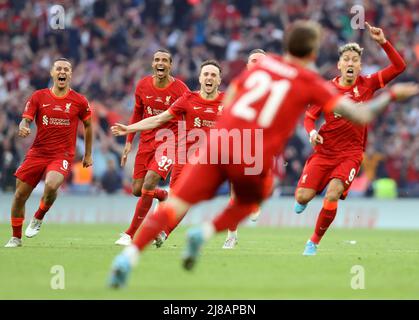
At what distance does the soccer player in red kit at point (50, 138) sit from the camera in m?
14.4

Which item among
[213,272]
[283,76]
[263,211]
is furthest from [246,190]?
[263,211]

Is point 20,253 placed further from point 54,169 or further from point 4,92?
point 4,92

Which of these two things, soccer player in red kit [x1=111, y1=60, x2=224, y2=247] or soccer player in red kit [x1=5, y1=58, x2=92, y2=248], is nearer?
soccer player in red kit [x1=111, y1=60, x2=224, y2=247]

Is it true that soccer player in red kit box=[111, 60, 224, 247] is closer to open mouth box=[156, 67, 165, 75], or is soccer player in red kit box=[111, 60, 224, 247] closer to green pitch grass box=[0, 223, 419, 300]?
open mouth box=[156, 67, 165, 75]

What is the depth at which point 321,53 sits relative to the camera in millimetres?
26375

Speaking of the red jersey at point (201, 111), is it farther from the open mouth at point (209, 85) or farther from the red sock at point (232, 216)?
the red sock at point (232, 216)

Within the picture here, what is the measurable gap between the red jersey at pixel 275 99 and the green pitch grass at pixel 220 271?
1553 millimetres

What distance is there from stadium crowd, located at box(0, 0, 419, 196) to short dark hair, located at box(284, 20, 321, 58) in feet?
48.3

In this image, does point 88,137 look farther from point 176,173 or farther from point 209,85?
point 209,85

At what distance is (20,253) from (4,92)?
1275cm

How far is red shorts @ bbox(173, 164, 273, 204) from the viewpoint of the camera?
8.71 metres

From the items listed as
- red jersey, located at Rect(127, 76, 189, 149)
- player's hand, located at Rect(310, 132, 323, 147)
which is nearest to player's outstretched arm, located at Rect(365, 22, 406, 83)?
player's hand, located at Rect(310, 132, 323, 147)

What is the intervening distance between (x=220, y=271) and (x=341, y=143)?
142 inches

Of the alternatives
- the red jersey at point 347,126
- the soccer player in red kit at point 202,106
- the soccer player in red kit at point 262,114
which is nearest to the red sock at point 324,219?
the red jersey at point 347,126
